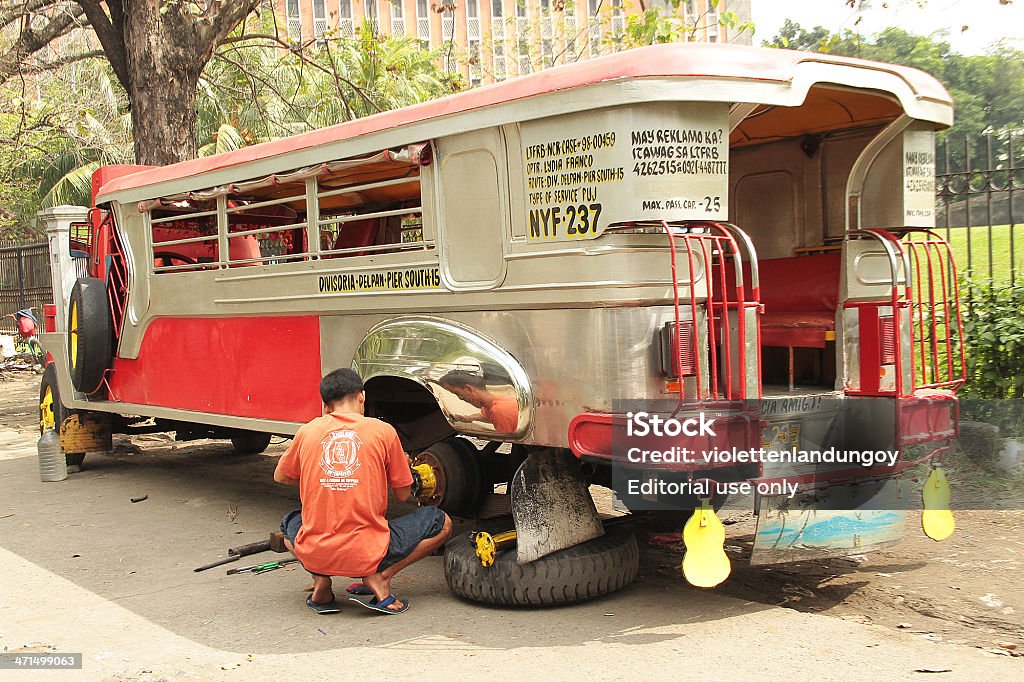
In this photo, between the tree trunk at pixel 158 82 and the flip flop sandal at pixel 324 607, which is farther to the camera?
the tree trunk at pixel 158 82

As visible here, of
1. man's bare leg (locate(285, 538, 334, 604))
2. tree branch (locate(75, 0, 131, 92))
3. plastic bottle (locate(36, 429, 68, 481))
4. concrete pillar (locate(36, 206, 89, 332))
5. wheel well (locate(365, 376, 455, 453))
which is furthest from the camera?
tree branch (locate(75, 0, 131, 92))

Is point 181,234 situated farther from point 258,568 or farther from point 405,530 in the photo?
point 405,530

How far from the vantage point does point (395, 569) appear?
501 cm

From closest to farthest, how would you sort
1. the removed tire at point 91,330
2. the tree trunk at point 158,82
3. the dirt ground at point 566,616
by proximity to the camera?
the dirt ground at point 566,616 < the removed tire at point 91,330 < the tree trunk at point 158,82

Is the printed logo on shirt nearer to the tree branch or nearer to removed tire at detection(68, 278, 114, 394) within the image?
removed tire at detection(68, 278, 114, 394)

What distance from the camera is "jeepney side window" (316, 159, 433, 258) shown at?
5.74m

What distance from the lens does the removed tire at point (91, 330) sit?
843cm

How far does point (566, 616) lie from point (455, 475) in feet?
4.15

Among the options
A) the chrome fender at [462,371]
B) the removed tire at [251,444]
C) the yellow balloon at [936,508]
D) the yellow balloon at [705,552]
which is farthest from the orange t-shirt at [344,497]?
the removed tire at [251,444]

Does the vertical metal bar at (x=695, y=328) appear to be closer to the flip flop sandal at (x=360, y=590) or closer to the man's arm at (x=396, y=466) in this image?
the man's arm at (x=396, y=466)

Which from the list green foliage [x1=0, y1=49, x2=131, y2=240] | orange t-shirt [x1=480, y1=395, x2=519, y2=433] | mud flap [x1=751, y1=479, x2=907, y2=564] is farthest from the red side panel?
green foliage [x1=0, y1=49, x2=131, y2=240]

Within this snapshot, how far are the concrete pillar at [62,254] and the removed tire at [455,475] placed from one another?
5.07 m

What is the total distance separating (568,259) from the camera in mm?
4688

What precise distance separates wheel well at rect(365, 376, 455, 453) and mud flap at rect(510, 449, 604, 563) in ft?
3.48
